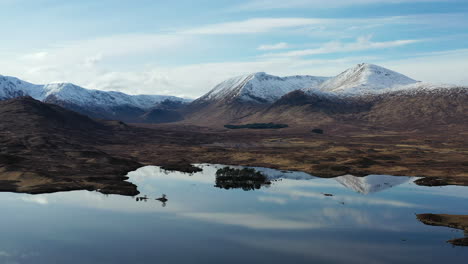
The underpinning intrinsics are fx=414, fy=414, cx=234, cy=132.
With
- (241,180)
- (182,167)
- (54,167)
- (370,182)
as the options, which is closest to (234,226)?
(241,180)

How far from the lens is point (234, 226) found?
6969cm

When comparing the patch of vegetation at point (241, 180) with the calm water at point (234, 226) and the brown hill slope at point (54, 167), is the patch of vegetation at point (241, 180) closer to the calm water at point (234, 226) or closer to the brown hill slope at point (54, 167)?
the calm water at point (234, 226)

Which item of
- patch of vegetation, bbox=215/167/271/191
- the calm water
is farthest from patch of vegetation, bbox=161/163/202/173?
the calm water

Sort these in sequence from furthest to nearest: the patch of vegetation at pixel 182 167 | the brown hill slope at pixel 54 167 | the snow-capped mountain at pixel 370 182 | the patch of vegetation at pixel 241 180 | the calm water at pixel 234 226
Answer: the patch of vegetation at pixel 182 167
the patch of vegetation at pixel 241 180
the snow-capped mountain at pixel 370 182
the brown hill slope at pixel 54 167
the calm water at pixel 234 226

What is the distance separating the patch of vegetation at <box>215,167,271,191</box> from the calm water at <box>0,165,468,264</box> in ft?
17.8

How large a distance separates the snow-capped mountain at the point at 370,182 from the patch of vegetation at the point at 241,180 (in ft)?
73.2

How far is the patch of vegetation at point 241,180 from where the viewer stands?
11050 cm

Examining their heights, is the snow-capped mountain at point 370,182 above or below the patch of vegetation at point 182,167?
below

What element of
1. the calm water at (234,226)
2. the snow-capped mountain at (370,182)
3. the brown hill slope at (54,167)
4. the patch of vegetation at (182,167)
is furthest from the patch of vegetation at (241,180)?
the brown hill slope at (54,167)

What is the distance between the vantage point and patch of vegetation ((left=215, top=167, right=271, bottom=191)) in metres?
110

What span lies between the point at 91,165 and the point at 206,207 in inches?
2478

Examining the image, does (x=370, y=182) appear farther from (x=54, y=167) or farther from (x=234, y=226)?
(x=54, y=167)

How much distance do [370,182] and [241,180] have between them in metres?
36.0

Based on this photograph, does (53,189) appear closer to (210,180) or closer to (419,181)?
(210,180)
